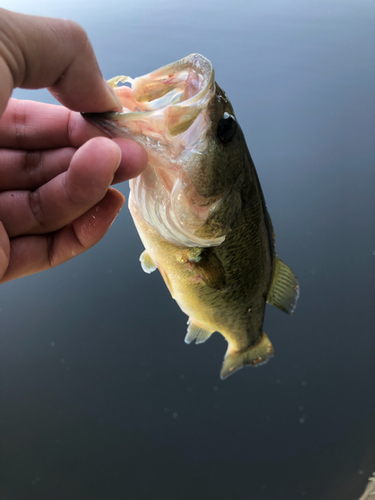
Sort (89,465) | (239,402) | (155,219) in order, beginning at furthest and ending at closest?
(239,402)
(89,465)
(155,219)

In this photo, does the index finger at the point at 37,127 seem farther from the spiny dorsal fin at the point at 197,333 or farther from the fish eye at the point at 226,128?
the spiny dorsal fin at the point at 197,333

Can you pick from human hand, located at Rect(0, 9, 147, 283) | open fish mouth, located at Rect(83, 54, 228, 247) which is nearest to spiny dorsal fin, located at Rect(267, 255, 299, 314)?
open fish mouth, located at Rect(83, 54, 228, 247)

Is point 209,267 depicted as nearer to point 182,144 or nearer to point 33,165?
point 182,144

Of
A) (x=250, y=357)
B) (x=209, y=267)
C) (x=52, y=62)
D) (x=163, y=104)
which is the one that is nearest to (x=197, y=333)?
(x=250, y=357)

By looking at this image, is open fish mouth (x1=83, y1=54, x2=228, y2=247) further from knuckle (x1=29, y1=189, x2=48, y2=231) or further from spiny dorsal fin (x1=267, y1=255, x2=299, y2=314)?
spiny dorsal fin (x1=267, y1=255, x2=299, y2=314)

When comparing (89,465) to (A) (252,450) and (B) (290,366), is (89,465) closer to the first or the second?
(A) (252,450)

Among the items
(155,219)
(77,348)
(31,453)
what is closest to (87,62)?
(155,219)

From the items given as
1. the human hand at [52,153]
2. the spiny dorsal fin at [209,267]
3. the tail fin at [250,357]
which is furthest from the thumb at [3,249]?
the tail fin at [250,357]
